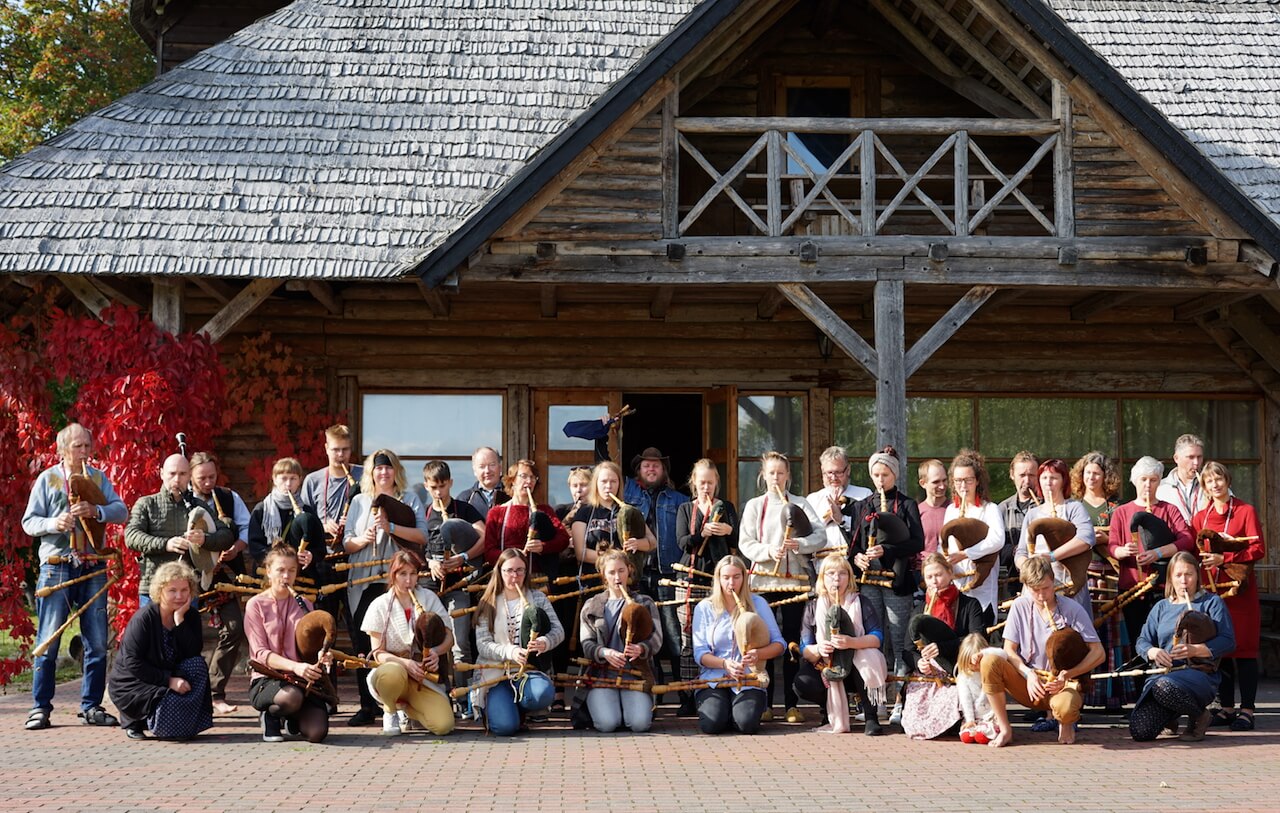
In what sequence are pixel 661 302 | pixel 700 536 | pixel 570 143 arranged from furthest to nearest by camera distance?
pixel 661 302 → pixel 570 143 → pixel 700 536

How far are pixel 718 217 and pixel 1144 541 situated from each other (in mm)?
5313

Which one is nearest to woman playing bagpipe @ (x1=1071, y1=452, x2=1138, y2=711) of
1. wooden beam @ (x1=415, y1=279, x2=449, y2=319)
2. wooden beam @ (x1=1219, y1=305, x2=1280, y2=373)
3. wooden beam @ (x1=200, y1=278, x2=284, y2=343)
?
wooden beam @ (x1=1219, y1=305, x2=1280, y2=373)

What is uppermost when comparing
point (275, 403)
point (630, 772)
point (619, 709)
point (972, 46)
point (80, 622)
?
point (972, 46)

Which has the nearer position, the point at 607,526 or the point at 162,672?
the point at 162,672

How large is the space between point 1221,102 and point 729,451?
5.37 m

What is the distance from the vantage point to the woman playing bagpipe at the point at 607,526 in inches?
351

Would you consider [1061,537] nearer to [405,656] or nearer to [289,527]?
[405,656]

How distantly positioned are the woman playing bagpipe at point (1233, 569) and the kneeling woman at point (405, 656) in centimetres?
472

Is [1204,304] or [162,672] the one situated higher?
[1204,304]

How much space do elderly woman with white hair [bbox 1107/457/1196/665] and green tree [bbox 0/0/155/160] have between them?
19512mm

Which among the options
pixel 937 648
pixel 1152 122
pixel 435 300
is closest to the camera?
pixel 937 648

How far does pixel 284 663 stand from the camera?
812 cm

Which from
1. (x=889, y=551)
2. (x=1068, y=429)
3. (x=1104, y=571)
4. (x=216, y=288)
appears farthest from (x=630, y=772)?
(x=1068, y=429)

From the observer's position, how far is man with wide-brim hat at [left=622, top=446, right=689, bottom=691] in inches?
363
